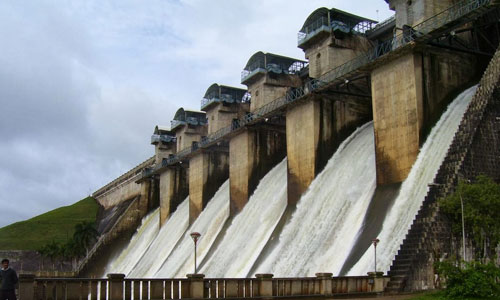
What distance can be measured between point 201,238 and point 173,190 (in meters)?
20.9

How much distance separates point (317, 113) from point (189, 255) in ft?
62.7

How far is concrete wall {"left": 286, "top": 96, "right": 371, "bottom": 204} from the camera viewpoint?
4934 cm

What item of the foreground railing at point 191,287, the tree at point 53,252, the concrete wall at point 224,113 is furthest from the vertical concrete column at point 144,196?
the foreground railing at point 191,287

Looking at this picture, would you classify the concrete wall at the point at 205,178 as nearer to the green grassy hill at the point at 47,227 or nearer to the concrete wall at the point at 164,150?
the concrete wall at the point at 164,150

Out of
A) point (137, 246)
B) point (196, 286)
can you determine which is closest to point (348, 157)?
point (196, 286)

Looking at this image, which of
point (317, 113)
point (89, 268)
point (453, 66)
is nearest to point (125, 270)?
point (89, 268)

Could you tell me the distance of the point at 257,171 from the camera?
60.1 m

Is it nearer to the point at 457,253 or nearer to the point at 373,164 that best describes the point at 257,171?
the point at 373,164

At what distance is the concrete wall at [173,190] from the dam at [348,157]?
6840 millimetres

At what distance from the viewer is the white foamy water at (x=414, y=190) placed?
32.7 meters

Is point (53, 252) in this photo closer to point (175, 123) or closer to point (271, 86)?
point (175, 123)

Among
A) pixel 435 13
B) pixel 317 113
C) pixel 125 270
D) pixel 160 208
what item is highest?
pixel 435 13

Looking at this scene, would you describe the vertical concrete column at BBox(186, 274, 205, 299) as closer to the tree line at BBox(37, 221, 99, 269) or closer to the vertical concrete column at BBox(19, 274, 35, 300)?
the vertical concrete column at BBox(19, 274, 35, 300)

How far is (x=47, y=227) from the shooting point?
11950 centimetres
